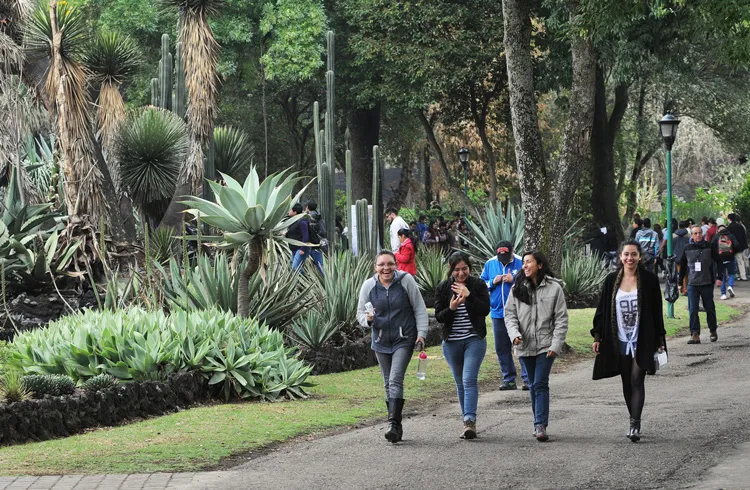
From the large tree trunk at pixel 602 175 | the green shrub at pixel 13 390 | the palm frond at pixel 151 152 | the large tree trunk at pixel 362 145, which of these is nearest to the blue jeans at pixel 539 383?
the green shrub at pixel 13 390

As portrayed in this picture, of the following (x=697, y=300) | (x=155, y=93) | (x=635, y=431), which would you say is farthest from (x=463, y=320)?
(x=155, y=93)

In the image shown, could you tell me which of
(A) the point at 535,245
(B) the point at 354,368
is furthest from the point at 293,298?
(A) the point at 535,245

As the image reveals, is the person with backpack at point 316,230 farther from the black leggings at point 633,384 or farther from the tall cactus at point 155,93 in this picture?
the black leggings at point 633,384

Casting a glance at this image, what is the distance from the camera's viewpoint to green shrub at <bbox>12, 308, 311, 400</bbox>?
40.1ft

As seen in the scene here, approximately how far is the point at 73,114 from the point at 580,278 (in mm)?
11386

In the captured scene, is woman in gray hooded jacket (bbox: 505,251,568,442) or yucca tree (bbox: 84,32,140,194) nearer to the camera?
woman in gray hooded jacket (bbox: 505,251,568,442)

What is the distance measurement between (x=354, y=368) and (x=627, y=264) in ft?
22.0

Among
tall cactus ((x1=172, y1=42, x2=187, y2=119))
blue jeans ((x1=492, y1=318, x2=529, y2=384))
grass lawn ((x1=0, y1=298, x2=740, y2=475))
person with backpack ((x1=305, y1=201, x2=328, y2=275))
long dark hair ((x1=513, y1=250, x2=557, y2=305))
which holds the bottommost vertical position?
grass lawn ((x1=0, y1=298, x2=740, y2=475))

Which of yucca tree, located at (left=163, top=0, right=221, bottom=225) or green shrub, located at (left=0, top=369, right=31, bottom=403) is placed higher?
yucca tree, located at (left=163, top=0, right=221, bottom=225)

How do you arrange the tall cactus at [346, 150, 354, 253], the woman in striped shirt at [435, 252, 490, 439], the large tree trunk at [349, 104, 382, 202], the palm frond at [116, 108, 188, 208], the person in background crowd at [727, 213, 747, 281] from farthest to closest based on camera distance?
1. the large tree trunk at [349, 104, 382, 202]
2. the person in background crowd at [727, 213, 747, 281]
3. the palm frond at [116, 108, 188, 208]
4. the tall cactus at [346, 150, 354, 253]
5. the woman in striped shirt at [435, 252, 490, 439]

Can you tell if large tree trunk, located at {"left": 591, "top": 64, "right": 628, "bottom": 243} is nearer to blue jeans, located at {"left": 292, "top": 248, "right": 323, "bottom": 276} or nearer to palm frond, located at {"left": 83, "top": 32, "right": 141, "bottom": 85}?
palm frond, located at {"left": 83, "top": 32, "right": 141, "bottom": 85}

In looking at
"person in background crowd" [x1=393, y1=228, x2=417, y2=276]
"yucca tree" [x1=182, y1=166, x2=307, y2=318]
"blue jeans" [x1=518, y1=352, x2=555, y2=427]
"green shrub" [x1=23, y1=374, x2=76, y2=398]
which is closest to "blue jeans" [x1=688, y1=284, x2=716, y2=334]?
"person in background crowd" [x1=393, y1=228, x2=417, y2=276]

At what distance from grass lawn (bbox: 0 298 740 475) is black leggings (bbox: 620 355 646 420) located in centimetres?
283

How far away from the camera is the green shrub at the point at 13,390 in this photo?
10.7 metres
